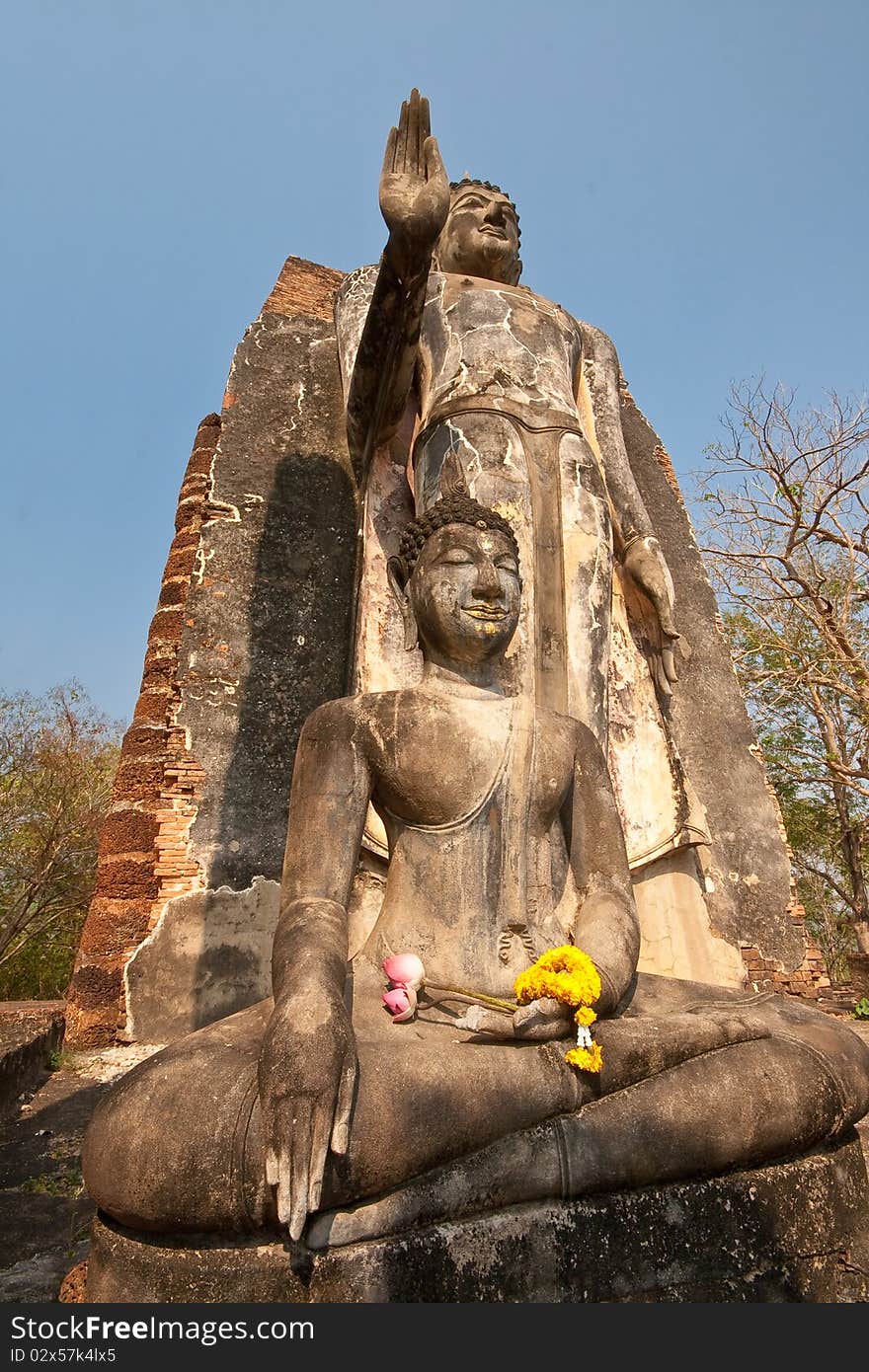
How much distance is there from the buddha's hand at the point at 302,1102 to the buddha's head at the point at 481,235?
3.98 meters

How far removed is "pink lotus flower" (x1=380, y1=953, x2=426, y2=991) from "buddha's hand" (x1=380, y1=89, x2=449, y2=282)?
2.52 meters

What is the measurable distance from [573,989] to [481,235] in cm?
392

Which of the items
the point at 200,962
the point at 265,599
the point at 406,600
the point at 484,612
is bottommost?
the point at 200,962

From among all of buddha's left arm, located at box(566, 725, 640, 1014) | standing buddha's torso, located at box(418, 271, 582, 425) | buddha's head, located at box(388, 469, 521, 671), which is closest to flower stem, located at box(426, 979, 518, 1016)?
buddha's left arm, located at box(566, 725, 640, 1014)

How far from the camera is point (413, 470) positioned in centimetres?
395

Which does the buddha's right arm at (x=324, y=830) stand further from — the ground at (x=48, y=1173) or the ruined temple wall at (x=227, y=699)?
the ruined temple wall at (x=227, y=699)

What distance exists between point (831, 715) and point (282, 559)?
1338cm

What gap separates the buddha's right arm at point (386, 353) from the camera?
352 cm

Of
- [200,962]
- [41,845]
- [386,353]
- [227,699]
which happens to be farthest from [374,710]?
[41,845]

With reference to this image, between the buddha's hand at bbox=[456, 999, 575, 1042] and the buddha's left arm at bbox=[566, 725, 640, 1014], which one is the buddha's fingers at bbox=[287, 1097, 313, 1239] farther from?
the buddha's left arm at bbox=[566, 725, 640, 1014]

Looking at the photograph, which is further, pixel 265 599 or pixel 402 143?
pixel 265 599

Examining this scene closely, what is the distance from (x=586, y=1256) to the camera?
70.3 inches

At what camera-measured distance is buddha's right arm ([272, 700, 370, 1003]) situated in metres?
2.24

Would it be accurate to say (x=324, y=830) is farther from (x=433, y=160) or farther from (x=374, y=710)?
(x=433, y=160)
